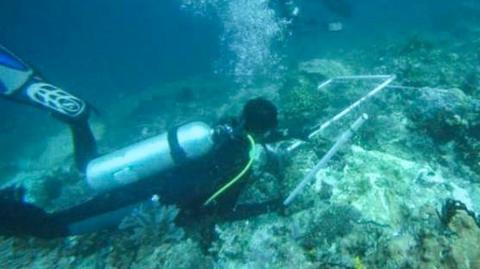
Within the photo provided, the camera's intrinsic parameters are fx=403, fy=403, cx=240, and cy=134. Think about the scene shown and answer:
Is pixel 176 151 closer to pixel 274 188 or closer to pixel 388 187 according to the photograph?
pixel 274 188

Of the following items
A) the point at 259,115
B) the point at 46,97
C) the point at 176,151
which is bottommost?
the point at 176,151

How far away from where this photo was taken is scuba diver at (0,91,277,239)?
493cm

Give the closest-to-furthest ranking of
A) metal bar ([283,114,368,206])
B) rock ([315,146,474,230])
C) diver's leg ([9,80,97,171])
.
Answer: metal bar ([283,114,368,206]) < rock ([315,146,474,230]) < diver's leg ([9,80,97,171])

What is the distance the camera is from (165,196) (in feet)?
17.2

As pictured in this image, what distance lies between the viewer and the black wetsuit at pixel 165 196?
4816 mm

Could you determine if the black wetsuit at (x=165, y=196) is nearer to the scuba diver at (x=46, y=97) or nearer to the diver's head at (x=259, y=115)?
the diver's head at (x=259, y=115)

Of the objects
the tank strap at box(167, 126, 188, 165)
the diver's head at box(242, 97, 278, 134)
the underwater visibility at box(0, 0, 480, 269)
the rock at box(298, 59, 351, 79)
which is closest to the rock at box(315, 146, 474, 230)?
the underwater visibility at box(0, 0, 480, 269)

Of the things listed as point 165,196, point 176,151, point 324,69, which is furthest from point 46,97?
point 324,69

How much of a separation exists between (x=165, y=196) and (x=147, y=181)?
0.43m

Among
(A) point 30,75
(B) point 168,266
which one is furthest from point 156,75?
(B) point 168,266

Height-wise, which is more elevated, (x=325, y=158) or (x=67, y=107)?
(x=325, y=158)

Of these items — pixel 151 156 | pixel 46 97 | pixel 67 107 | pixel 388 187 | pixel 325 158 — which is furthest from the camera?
pixel 67 107

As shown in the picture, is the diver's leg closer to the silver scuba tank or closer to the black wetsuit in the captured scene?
the silver scuba tank

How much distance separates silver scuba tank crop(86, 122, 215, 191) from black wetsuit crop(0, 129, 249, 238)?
0.34ft
